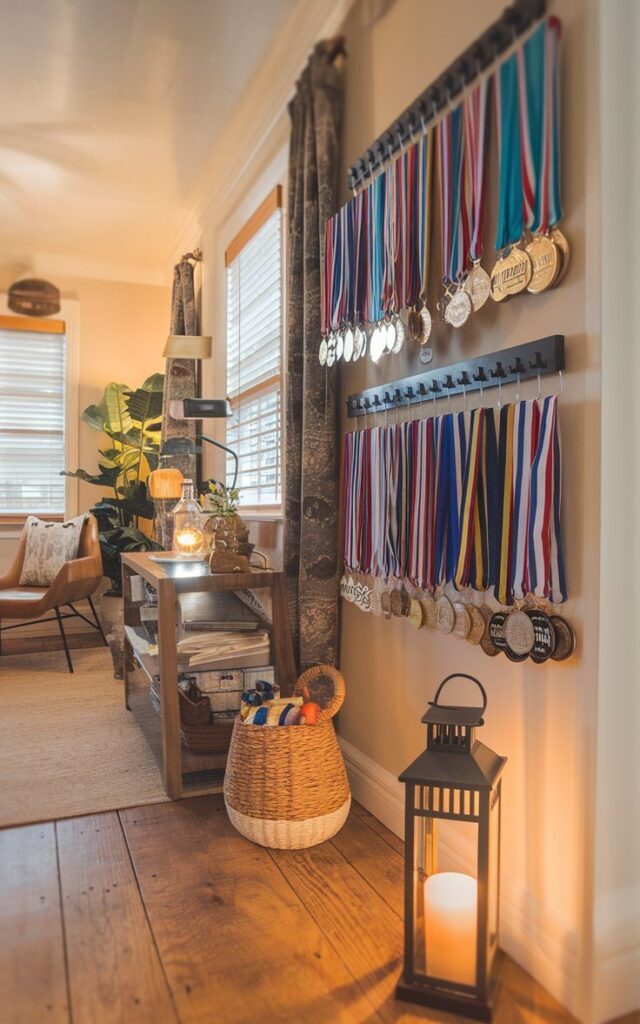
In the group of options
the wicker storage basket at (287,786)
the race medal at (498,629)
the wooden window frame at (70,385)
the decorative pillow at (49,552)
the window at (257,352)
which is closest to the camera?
the race medal at (498,629)

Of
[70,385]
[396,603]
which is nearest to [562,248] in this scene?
[396,603]

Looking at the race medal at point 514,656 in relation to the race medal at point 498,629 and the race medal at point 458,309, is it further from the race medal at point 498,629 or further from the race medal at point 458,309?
the race medal at point 458,309

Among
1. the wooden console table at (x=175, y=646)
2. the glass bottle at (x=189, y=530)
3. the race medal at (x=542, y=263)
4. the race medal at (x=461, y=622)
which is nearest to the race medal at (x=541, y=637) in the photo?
the race medal at (x=461, y=622)

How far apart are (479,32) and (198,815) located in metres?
2.21

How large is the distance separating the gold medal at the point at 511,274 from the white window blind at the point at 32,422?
4384mm

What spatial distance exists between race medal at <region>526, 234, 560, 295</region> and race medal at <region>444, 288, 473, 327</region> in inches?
8.5

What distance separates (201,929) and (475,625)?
2.98 feet

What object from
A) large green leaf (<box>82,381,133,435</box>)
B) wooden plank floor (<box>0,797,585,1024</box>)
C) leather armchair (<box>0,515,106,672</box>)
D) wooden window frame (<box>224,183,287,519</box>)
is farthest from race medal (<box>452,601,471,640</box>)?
large green leaf (<box>82,381,133,435</box>)

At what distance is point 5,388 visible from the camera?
527cm

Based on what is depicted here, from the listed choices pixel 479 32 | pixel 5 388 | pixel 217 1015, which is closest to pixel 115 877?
pixel 217 1015

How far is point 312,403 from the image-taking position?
7.96 feet

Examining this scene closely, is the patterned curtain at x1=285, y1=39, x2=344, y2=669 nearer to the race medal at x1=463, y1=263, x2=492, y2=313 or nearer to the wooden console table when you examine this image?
the wooden console table

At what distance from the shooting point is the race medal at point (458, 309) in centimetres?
173

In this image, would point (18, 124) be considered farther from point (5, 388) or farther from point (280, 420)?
point (5, 388)
